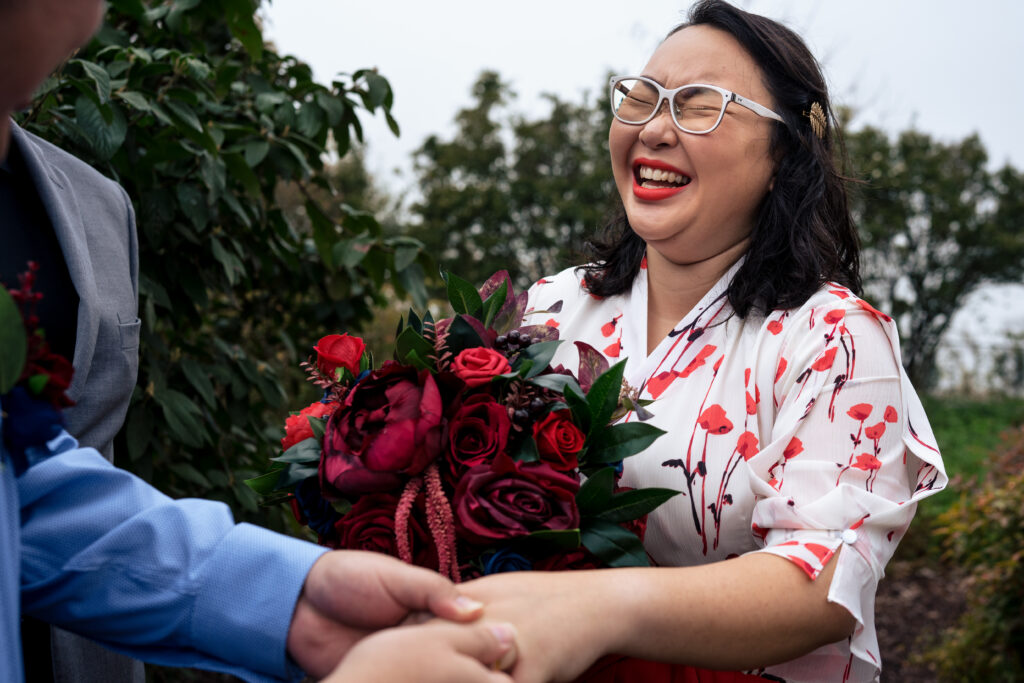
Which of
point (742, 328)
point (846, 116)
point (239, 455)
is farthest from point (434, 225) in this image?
point (742, 328)

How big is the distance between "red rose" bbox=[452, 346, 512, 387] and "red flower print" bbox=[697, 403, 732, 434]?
1.76 ft

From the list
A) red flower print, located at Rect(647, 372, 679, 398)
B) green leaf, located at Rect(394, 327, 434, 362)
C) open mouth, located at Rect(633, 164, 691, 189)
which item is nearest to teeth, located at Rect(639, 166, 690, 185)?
open mouth, located at Rect(633, 164, 691, 189)

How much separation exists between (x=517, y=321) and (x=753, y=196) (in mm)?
743

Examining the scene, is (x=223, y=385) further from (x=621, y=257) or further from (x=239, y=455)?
(x=621, y=257)

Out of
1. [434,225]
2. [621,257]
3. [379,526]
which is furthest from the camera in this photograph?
[434,225]

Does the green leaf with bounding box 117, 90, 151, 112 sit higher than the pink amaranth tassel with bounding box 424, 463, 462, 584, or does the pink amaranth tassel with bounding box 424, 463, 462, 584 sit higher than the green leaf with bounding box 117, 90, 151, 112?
the green leaf with bounding box 117, 90, 151, 112

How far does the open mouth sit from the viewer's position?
2090 mm

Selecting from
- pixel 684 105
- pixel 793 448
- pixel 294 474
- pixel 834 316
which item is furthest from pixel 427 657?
pixel 684 105

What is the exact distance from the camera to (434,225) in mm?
22625

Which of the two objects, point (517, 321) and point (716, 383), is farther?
point (716, 383)

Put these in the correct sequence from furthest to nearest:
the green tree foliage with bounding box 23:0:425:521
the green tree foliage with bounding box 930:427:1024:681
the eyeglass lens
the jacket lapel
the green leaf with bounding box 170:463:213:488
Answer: the green tree foliage with bounding box 930:427:1024:681 < the green leaf with bounding box 170:463:213:488 < the green tree foliage with bounding box 23:0:425:521 < the eyeglass lens < the jacket lapel

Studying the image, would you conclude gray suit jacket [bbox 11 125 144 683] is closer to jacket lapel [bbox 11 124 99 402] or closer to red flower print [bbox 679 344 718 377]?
jacket lapel [bbox 11 124 99 402]

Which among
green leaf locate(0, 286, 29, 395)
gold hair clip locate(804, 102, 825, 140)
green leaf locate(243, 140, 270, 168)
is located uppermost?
gold hair clip locate(804, 102, 825, 140)

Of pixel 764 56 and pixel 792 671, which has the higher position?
pixel 764 56
